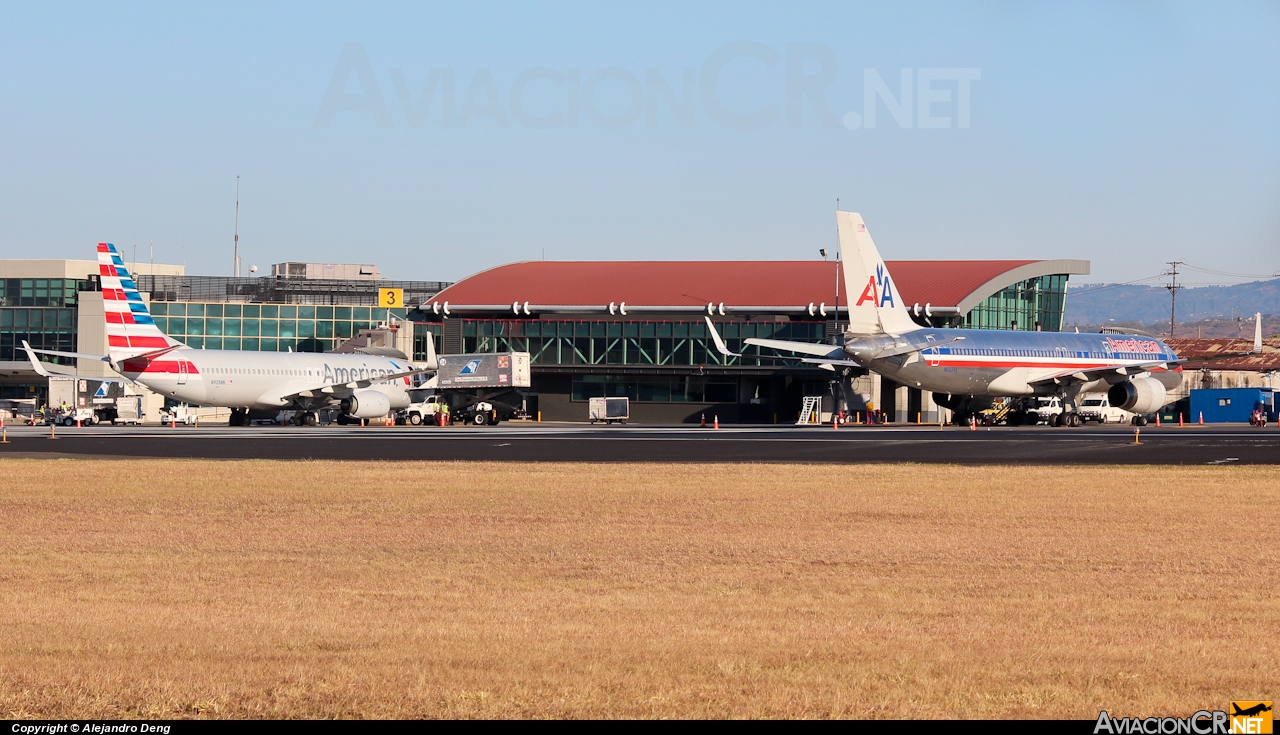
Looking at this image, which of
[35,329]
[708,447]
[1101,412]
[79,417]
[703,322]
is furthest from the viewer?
[35,329]

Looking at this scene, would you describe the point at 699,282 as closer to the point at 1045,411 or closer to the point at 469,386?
the point at 469,386

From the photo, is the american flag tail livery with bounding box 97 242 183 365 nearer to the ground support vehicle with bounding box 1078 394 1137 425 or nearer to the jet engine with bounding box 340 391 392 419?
the jet engine with bounding box 340 391 392 419

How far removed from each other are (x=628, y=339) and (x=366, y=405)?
27422mm

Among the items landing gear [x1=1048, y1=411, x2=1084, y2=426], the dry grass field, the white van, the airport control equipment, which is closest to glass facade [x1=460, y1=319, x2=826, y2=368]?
the airport control equipment

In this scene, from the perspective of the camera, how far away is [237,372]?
69562 mm

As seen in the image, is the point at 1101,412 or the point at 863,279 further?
the point at 1101,412

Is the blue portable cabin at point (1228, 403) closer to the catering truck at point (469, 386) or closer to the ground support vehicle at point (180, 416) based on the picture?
the catering truck at point (469, 386)

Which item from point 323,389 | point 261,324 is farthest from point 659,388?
point 261,324

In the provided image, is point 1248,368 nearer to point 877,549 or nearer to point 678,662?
point 877,549

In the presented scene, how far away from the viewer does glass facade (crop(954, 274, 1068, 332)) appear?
9675 cm

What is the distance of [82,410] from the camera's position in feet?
270

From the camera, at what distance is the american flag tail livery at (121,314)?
65000mm

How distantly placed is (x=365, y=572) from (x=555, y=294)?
8581 centimetres

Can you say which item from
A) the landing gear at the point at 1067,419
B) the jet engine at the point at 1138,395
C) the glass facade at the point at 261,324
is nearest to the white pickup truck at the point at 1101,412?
the jet engine at the point at 1138,395
